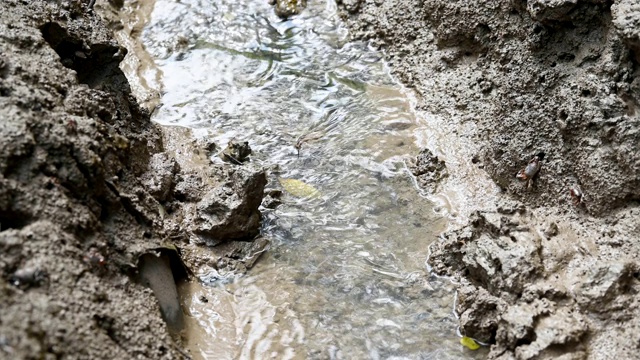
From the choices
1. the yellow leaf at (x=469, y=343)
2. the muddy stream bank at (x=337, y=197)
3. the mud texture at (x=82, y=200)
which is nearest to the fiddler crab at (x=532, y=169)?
the muddy stream bank at (x=337, y=197)

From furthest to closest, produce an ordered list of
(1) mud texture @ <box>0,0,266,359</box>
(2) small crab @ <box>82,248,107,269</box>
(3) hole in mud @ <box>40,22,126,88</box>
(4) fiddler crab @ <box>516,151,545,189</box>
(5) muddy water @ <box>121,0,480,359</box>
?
(3) hole in mud @ <box>40,22,126,88</box> < (4) fiddler crab @ <box>516,151,545,189</box> < (5) muddy water @ <box>121,0,480,359</box> < (2) small crab @ <box>82,248,107,269</box> < (1) mud texture @ <box>0,0,266,359</box>

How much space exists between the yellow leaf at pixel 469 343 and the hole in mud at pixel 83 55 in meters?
2.59

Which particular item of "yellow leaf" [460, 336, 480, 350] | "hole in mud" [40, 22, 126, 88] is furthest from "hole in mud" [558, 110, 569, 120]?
"hole in mud" [40, 22, 126, 88]

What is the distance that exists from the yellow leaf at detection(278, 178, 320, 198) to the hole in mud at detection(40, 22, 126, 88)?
4.16 feet

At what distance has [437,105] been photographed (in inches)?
186

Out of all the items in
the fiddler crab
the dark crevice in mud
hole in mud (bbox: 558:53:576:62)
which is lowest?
the fiddler crab

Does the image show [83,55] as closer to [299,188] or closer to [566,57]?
[299,188]

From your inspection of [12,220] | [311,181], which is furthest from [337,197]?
[12,220]

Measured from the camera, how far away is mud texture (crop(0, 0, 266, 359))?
2.56 m

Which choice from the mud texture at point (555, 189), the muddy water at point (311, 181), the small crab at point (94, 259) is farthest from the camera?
the muddy water at point (311, 181)

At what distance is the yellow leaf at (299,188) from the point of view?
13.8ft

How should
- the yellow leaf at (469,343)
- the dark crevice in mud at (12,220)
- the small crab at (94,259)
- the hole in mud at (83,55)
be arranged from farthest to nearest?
the hole in mud at (83,55), the yellow leaf at (469,343), the small crab at (94,259), the dark crevice in mud at (12,220)

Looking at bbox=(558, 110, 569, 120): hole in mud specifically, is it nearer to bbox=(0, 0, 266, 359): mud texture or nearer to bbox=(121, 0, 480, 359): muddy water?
bbox=(121, 0, 480, 359): muddy water

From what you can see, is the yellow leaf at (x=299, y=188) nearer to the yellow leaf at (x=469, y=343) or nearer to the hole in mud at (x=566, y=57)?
the yellow leaf at (x=469, y=343)
